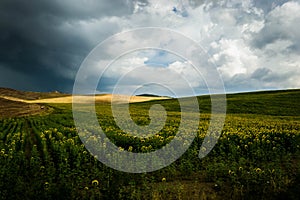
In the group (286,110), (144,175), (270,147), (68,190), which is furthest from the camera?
(286,110)

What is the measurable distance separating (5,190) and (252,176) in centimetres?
770

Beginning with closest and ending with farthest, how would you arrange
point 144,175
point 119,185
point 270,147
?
1. point 119,185
2. point 144,175
3. point 270,147

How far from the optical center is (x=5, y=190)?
26.6 ft

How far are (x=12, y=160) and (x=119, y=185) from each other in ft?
20.2

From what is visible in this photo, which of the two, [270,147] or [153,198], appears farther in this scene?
[270,147]

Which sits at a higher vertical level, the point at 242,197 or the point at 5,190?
the point at 5,190

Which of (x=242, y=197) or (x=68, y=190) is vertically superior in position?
(x=68, y=190)

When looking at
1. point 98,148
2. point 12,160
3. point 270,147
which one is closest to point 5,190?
point 12,160

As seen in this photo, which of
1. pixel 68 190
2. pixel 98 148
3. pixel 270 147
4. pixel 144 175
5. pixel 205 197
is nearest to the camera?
pixel 68 190

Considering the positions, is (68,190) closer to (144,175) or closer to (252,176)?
(144,175)

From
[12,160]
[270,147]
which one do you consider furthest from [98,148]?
[270,147]

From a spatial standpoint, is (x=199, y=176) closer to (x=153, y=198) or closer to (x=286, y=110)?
(x=153, y=198)

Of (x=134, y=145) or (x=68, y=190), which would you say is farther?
(x=134, y=145)

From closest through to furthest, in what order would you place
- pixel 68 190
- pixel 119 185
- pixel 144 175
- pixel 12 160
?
pixel 68 190 < pixel 119 185 < pixel 144 175 < pixel 12 160
